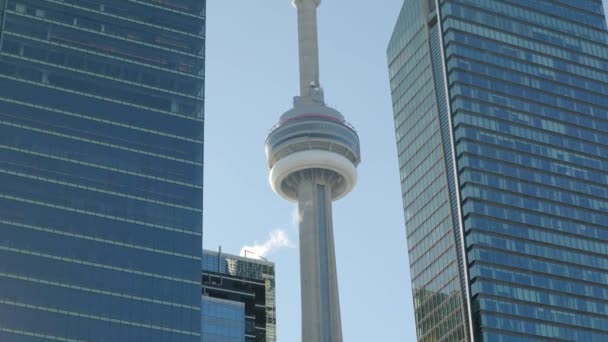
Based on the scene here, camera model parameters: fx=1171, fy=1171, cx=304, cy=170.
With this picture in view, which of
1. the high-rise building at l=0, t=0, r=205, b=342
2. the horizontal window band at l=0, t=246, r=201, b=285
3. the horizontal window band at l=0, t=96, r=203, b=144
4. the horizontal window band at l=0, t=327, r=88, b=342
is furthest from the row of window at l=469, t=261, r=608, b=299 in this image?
the horizontal window band at l=0, t=327, r=88, b=342

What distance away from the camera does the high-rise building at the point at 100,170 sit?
134 meters

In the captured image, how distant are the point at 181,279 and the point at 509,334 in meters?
58.5

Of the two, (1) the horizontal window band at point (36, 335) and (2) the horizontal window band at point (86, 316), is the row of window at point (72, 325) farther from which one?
(1) the horizontal window band at point (36, 335)

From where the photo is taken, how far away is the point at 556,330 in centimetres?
18050

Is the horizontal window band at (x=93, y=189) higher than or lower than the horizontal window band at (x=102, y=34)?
lower

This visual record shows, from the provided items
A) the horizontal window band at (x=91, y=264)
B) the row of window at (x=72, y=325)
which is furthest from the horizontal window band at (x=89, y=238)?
the row of window at (x=72, y=325)

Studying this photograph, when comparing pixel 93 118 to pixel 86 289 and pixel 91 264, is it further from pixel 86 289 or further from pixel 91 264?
pixel 86 289

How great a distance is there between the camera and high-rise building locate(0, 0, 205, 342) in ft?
440

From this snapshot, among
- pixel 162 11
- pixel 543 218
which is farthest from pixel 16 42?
pixel 543 218

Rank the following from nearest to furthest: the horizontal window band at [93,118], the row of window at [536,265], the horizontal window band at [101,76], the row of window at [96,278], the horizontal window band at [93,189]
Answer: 1. the row of window at [96,278]
2. the horizontal window band at [93,189]
3. the horizontal window band at [93,118]
4. the horizontal window band at [101,76]
5. the row of window at [536,265]

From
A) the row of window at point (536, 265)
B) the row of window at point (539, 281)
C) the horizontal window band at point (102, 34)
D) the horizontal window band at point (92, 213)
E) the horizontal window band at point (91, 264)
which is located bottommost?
the horizontal window band at point (91, 264)

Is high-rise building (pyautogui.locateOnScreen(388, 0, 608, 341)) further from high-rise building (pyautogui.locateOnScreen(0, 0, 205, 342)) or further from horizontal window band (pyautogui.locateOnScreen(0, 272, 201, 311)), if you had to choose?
horizontal window band (pyautogui.locateOnScreen(0, 272, 201, 311))

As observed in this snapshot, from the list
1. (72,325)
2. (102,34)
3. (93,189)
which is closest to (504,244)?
(102,34)

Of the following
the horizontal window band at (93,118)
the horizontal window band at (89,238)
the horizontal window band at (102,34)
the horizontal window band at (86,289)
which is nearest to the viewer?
the horizontal window band at (86,289)
